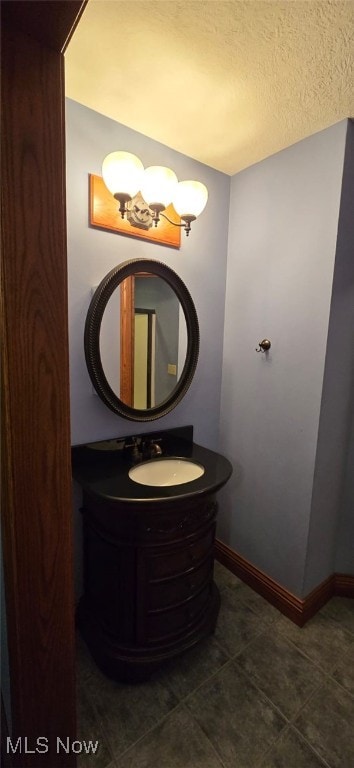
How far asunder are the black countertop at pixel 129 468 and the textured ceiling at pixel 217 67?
133cm

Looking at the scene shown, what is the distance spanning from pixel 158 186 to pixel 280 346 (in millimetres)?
865

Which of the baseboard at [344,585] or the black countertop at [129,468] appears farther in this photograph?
the baseboard at [344,585]

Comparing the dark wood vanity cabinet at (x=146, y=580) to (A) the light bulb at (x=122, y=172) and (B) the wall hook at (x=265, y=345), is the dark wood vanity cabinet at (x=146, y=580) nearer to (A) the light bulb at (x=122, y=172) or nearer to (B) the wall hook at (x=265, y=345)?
(B) the wall hook at (x=265, y=345)

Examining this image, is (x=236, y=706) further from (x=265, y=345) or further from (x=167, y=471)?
(x=265, y=345)

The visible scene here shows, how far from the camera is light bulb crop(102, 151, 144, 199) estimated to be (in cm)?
106

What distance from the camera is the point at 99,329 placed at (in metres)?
1.24

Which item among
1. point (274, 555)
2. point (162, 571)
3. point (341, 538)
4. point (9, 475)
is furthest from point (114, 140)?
point (341, 538)

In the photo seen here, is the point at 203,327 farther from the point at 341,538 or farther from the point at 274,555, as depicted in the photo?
the point at 341,538

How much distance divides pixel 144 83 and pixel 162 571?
1720 mm

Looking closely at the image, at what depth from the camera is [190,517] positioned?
113cm

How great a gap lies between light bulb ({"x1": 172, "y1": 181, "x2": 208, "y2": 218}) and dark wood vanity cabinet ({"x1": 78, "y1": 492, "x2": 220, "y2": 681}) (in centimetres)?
114

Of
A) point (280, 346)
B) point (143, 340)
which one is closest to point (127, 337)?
point (143, 340)

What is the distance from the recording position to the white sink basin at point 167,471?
4.43 ft

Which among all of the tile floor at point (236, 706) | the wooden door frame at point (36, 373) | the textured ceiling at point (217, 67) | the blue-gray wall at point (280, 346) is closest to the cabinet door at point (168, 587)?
the tile floor at point (236, 706)
